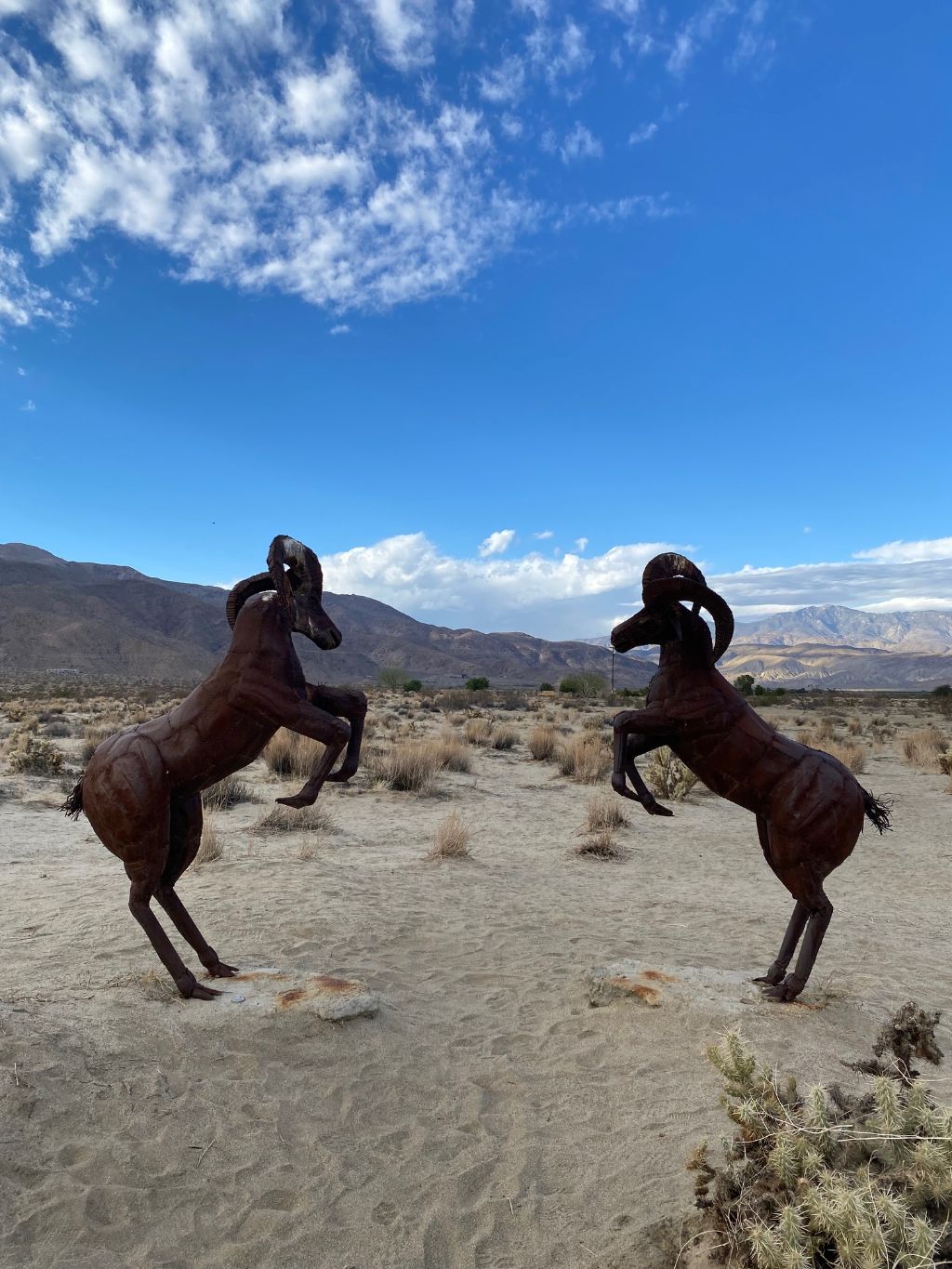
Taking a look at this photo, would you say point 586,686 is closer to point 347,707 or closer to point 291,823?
point 291,823

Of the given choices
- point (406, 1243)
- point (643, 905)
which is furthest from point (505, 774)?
point (406, 1243)

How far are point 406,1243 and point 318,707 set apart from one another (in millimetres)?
2786


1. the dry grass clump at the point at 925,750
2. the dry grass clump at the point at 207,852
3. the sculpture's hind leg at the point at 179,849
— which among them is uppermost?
the sculpture's hind leg at the point at 179,849

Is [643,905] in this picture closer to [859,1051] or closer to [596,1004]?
[596,1004]

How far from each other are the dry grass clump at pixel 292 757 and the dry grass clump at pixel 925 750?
1535 cm

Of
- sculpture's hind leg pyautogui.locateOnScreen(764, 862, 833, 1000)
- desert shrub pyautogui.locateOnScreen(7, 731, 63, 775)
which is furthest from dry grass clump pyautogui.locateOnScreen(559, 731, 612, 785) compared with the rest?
sculpture's hind leg pyautogui.locateOnScreen(764, 862, 833, 1000)

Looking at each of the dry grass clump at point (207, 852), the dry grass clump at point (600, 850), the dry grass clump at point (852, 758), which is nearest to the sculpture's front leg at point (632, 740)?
the dry grass clump at point (207, 852)

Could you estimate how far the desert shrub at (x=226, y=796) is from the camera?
544 inches

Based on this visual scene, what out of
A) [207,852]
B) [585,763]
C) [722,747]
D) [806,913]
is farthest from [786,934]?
[585,763]

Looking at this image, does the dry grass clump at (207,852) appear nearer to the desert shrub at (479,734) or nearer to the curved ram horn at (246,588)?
the curved ram horn at (246,588)

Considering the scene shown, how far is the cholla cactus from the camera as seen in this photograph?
7.89 feet

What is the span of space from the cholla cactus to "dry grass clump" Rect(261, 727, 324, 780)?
14.4 metres

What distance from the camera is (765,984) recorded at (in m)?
5.81

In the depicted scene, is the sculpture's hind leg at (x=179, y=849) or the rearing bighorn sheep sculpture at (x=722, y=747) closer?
the rearing bighorn sheep sculpture at (x=722, y=747)
